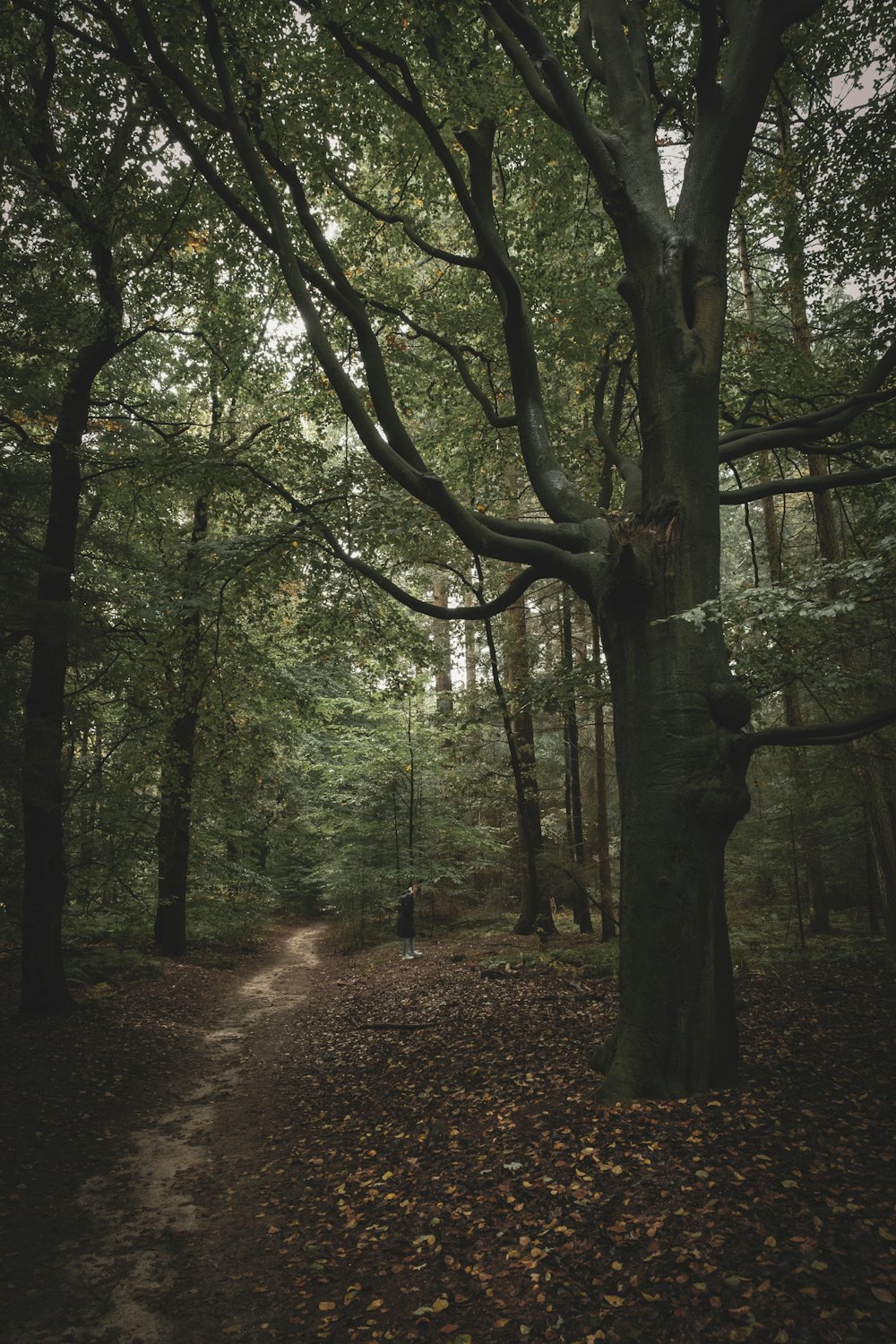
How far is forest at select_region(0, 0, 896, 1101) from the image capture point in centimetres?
503

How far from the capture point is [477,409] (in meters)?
9.81

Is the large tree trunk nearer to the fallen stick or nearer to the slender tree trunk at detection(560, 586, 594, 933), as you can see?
the fallen stick

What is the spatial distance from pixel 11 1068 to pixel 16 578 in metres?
5.09

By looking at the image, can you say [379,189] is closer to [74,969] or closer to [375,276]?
[375,276]

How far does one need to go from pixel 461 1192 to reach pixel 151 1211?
7.40 feet

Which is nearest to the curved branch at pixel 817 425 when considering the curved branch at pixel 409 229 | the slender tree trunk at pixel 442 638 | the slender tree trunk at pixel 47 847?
the curved branch at pixel 409 229

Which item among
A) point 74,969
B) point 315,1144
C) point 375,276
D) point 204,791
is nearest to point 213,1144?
point 315,1144

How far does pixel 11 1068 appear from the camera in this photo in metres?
6.81

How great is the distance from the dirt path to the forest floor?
2 cm

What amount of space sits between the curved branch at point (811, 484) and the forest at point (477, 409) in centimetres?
3

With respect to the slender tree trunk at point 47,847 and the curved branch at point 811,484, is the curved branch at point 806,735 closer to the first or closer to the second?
the curved branch at point 811,484

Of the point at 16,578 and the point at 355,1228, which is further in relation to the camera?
the point at 16,578

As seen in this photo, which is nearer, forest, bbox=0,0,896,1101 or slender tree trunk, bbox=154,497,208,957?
forest, bbox=0,0,896,1101

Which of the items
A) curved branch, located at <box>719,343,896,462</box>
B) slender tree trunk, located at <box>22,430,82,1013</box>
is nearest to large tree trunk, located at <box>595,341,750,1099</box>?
curved branch, located at <box>719,343,896,462</box>
